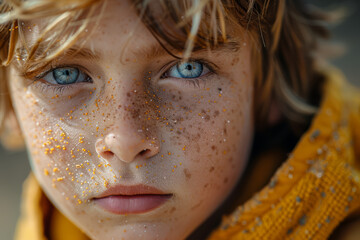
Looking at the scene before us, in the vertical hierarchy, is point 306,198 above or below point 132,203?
below

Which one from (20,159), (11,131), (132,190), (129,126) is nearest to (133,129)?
(129,126)

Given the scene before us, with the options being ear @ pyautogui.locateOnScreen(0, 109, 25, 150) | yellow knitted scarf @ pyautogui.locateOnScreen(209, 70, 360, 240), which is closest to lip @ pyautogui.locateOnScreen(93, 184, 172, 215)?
yellow knitted scarf @ pyautogui.locateOnScreen(209, 70, 360, 240)

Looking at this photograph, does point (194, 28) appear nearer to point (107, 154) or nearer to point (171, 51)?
point (171, 51)

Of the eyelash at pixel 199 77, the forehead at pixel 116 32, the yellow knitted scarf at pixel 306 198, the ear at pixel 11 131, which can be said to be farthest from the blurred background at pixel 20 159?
the forehead at pixel 116 32

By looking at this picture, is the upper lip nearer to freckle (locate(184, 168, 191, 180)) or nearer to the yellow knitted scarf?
freckle (locate(184, 168, 191, 180))

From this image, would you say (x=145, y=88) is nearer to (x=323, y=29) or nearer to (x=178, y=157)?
(x=178, y=157)

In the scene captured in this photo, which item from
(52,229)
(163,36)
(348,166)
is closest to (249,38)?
(163,36)

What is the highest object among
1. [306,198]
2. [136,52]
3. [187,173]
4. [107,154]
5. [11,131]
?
[11,131]

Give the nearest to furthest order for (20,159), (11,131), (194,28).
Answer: (194,28) → (11,131) → (20,159)
